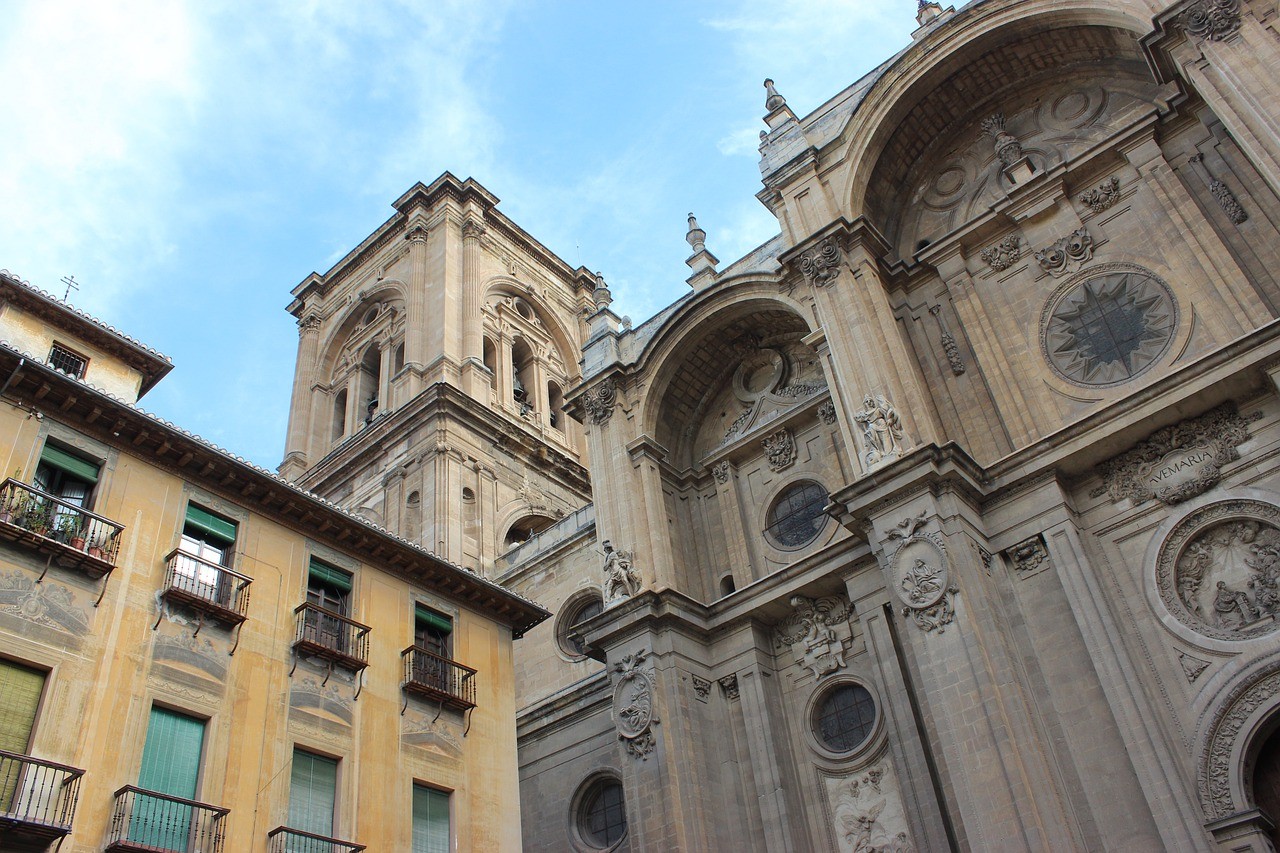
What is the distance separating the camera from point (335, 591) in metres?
18.7

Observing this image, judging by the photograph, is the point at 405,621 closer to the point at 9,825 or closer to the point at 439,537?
the point at 9,825

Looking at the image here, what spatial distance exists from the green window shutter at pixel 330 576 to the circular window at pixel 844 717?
924 centimetres

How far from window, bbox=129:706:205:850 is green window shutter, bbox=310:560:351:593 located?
371cm

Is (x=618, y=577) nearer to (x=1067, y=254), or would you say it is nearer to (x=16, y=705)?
(x=1067, y=254)

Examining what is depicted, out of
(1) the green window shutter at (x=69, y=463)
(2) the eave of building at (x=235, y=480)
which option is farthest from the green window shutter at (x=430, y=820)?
(1) the green window shutter at (x=69, y=463)

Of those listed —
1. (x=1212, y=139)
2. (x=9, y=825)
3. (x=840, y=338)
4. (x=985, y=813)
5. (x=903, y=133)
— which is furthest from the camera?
(x=903, y=133)

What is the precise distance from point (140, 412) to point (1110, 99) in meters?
19.6

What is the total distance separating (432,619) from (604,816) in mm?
7405

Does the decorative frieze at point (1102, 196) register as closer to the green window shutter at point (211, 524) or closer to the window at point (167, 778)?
the green window shutter at point (211, 524)

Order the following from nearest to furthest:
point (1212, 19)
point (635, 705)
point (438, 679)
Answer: point (1212, 19) → point (438, 679) → point (635, 705)

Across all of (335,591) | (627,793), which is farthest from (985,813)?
(335,591)

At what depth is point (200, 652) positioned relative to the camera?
15.6 metres

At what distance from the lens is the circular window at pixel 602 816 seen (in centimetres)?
2369

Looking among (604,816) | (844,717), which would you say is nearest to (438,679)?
(604,816)
